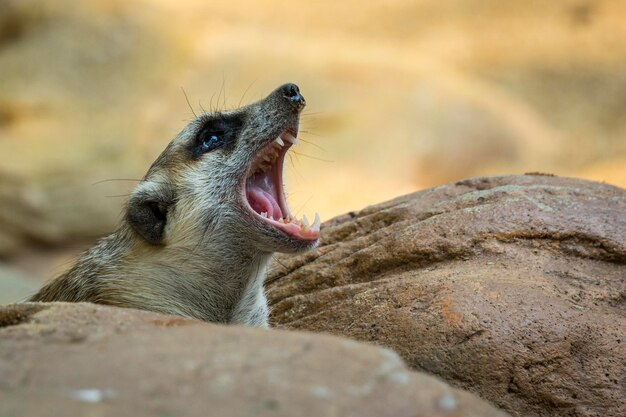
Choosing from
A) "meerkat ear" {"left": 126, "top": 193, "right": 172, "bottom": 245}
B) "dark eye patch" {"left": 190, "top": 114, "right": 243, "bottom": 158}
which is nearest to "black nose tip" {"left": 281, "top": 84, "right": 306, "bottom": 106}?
"dark eye patch" {"left": 190, "top": 114, "right": 243, "bottom": 158}

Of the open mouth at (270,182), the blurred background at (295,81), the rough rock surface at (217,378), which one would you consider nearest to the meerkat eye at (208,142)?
the open mouth at (270,182)

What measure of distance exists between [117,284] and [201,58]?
25.0 feet

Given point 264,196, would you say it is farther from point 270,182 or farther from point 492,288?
point 492,288

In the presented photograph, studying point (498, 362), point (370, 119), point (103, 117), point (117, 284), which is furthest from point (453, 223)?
point (103, 117)

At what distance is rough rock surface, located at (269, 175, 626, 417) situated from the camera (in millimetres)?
3660

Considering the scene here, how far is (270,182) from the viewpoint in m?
4.84

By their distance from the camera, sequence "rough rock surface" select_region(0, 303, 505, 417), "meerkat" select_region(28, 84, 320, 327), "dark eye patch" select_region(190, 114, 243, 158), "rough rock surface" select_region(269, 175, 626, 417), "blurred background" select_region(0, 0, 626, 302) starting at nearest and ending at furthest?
"rough rock surface" select_region(0, 303, 505, 417) < "rough rock surface" select_region(269, 175, 626, 417) < "meerkat" select_region(28, 84, 320, 327) < "dark eye patch" select_region(190, 114, 243, 158) < "blurred background" select_region(0, 0, 626, 302)

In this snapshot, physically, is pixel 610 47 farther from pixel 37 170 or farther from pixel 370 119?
pixel 37 170

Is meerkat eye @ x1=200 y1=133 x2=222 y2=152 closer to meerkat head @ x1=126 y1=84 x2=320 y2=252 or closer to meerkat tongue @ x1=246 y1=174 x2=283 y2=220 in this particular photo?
meerkat head @ x1=126 y1=84 x2=320 y2=252

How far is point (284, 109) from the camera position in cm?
Result: 468

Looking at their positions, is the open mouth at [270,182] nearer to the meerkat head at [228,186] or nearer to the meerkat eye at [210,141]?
the meerkat head at [228,186]

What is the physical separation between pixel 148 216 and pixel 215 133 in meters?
0.69

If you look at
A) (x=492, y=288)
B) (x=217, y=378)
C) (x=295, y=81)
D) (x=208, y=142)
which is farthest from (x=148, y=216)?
(x=295, y=81)

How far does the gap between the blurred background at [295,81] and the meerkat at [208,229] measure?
20.0 ft
